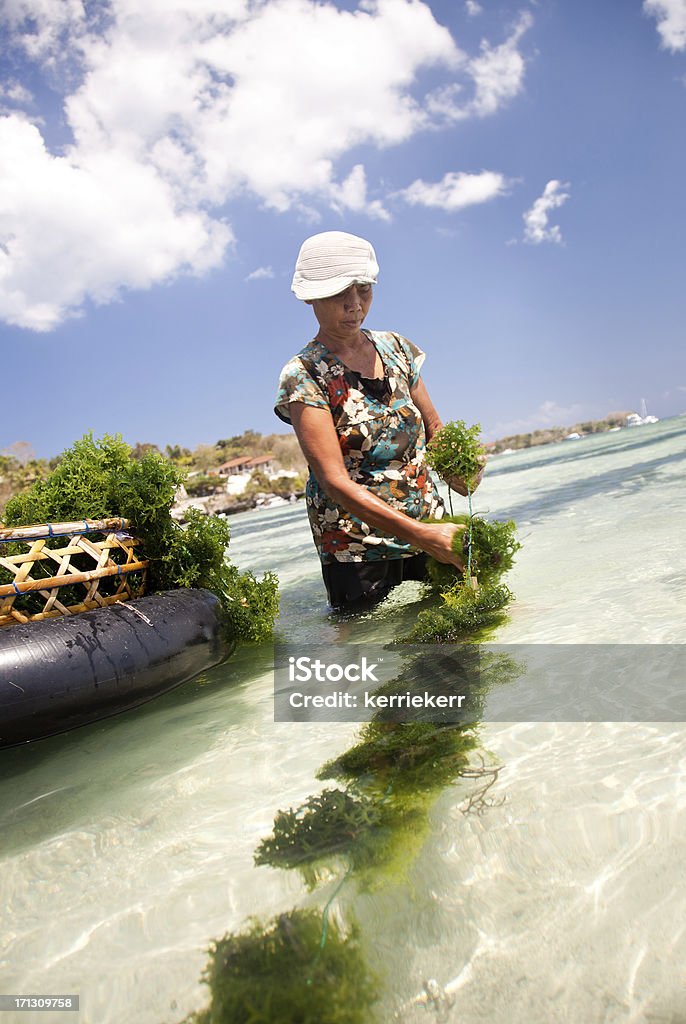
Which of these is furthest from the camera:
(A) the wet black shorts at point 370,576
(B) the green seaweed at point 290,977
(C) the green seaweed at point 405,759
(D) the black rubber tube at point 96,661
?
(A) the wet black shorts at point 370,576

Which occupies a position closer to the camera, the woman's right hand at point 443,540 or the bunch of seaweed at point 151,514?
the woman's right hand at point 443,540

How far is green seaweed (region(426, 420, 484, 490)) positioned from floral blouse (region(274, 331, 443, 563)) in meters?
0.43

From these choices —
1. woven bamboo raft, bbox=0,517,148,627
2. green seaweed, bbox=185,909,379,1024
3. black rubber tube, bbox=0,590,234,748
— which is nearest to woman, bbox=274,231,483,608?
black rubber tube, bbox=0,590,234,748

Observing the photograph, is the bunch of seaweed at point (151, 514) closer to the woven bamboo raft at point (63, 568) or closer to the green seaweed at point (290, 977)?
the woven bamboo raft at point (63, 568)

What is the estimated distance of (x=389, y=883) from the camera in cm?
185

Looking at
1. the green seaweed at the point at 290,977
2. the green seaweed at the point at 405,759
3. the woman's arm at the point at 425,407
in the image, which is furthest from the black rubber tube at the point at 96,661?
the woman's arm at the point at 425,407

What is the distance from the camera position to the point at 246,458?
114375mm

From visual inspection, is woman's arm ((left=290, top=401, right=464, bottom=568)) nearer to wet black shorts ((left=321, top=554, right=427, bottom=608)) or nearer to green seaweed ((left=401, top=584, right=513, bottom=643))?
green seaweed ((left=401, top=584, right=513, bottom=643))

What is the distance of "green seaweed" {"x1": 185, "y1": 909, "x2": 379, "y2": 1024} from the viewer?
146cm

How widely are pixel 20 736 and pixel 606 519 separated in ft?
22.4

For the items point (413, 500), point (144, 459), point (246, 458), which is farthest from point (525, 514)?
point (246, 458)

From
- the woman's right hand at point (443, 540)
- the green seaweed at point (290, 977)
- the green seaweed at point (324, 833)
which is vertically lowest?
the green seaweed at point (290, 977)

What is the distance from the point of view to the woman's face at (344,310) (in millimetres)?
4363

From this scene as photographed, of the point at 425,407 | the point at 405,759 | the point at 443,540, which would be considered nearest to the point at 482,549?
the point at 443,540
